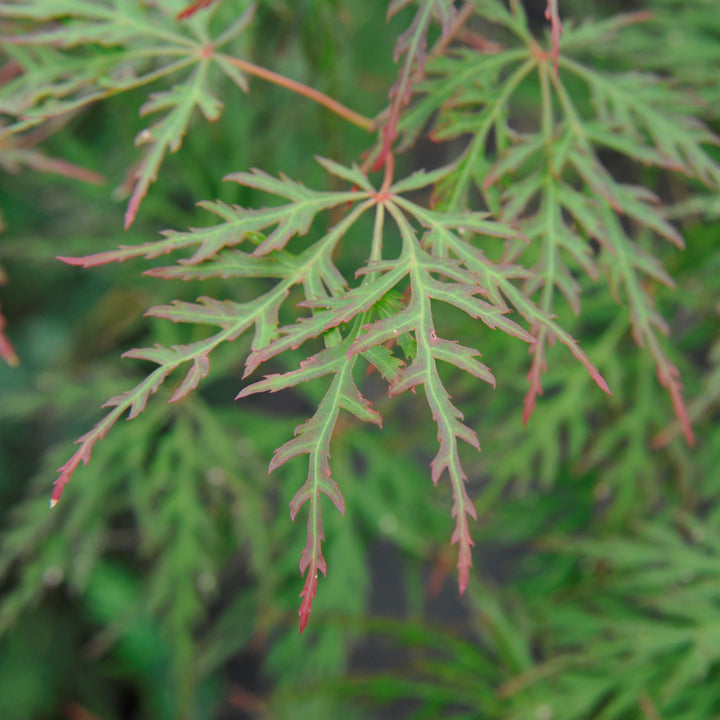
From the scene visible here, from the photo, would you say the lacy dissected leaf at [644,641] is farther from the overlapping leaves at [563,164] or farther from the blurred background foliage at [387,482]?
the overlapping leaves at [563,164]

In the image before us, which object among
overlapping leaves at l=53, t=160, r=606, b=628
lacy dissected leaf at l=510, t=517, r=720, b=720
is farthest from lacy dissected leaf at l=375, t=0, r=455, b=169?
lacy dissected leaf at l=510, t=517, r=720, b=720

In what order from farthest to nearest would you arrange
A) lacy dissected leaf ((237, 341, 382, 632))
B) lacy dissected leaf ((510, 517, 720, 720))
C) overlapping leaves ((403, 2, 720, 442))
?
lacy dissected leaf ((510, 517, 720, 720)) → overlapping leaves ((403, 2, 720, 442)) → lacy dissected leaf ((237, 341, 382, 632))

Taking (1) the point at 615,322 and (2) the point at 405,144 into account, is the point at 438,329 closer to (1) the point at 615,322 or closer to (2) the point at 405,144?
(1) the point at 615,322

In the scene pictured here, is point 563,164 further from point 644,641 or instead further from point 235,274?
point 644,641

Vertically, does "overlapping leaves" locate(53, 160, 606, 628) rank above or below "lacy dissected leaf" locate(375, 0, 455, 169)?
below

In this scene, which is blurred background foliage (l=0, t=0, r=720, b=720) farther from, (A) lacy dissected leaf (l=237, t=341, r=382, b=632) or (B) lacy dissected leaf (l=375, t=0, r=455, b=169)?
(A) lacy dissected leaf (l=237, t=341, r=382, b=632)

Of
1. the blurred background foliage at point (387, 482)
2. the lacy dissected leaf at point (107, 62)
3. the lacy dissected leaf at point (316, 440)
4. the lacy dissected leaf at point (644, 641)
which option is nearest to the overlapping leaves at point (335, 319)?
the lacy dissected leaf at point (316, 440)

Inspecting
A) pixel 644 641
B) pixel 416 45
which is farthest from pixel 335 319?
pixel 644 641

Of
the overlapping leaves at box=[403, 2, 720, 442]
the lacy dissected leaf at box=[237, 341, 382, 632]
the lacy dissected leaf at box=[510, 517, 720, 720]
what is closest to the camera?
the lacy dissected leaf at box=[237, 341, 382, 632]

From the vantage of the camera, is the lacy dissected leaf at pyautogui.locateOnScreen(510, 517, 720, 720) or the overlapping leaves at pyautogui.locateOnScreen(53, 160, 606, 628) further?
the lacy dissected leaf at pyautogui.locateOnScreen(510, 517, 720, 720)
